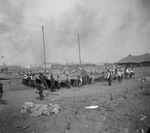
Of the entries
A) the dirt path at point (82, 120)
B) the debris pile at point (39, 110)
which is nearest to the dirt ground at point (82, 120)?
the dirt path at point (82, 120)

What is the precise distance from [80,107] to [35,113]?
2.65 meters

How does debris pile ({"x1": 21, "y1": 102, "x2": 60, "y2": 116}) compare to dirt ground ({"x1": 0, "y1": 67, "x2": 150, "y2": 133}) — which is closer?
dirt ground ({"x1": 0, "y1": 67, "x2": 150, "y2": 133})

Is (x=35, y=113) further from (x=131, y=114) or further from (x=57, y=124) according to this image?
(x=131, y=114)

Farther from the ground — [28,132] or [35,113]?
[35,113]

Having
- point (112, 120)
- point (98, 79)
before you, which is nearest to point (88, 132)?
point (112, 120)

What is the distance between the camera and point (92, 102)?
7551 mm

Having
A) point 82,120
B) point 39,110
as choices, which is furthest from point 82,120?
point 39,110

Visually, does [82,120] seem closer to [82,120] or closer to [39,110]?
[82,120]

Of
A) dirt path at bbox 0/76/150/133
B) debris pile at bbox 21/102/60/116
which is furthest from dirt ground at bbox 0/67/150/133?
debris pile at bbox 21/102/60/116

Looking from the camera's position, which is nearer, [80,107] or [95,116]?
[95,116]

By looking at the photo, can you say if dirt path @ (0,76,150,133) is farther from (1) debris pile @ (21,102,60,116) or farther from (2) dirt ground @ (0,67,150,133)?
(1) debris pile @ (21,102,60,116)

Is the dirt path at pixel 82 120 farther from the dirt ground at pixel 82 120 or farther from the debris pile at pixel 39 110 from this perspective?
the debris pile at pixel 39 110

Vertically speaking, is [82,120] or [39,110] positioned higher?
[39,110]

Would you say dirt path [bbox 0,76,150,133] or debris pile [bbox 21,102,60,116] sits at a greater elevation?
debris pile [bbox 21,102,60,116]
